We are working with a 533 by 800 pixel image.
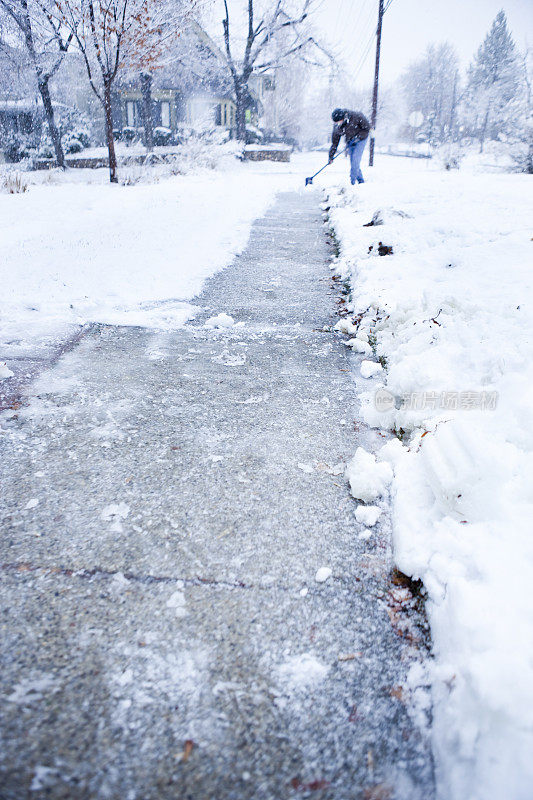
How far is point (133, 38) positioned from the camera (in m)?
11.3

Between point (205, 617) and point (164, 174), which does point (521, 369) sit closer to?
point (205, 617)

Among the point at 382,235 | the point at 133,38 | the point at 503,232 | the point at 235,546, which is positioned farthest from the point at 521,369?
the point at 133,38

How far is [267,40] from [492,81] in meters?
45.3

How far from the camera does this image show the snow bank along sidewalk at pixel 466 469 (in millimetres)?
1075

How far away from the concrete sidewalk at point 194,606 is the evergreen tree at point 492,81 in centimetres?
6063

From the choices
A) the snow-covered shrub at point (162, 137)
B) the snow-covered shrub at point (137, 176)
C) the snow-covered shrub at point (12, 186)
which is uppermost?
the snow-covered shrub at point (162, 137)

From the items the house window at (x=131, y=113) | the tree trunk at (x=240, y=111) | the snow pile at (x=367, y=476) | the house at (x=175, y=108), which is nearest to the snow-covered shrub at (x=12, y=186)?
the snow pile at (x=367, y=476)

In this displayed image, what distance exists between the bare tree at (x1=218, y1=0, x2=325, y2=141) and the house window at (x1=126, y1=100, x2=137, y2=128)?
11.2 meters

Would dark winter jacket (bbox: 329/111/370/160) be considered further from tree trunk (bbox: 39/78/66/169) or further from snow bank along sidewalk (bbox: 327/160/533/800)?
tree trunk (bbox: 39/78/66/169)

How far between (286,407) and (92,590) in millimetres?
1489

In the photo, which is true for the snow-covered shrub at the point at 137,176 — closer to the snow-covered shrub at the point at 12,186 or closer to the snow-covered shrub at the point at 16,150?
the snow-covered shrub at the point at 12,186

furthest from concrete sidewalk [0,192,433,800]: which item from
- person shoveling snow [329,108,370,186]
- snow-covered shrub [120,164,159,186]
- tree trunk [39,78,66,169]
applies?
tree trunk [39,78,66,169]

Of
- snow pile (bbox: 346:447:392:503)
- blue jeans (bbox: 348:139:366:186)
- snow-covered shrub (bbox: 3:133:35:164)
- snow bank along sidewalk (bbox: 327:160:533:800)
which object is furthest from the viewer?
snow-covered shrub (bbox: 3:133:35:164)

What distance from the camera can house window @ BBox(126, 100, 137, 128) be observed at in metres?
33.8
